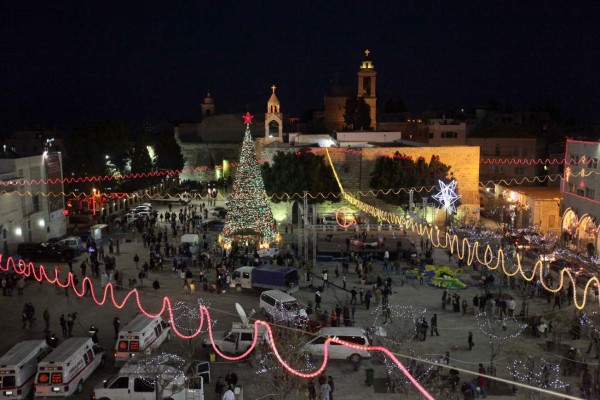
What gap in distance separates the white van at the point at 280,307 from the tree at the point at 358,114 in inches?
1294

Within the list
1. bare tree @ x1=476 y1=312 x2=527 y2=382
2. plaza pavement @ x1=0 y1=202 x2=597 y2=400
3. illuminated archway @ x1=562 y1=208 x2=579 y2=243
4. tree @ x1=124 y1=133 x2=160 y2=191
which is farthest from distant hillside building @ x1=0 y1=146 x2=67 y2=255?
illuminated archway @ x1=562 y1=208 x2=579 y2=243

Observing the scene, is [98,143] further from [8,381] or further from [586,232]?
[8,381]

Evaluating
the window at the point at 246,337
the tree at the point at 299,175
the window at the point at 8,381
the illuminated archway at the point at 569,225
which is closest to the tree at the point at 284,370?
the window at the point at 246,337

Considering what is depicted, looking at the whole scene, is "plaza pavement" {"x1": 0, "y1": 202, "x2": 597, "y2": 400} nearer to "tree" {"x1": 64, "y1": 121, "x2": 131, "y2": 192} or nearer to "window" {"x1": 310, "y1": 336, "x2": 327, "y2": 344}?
"window" {"x1": 310, "y1": 336, "x2": 327, "y2": 344}

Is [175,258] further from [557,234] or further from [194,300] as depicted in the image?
[557,234]

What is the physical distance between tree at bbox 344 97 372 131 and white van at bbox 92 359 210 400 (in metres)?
39.1

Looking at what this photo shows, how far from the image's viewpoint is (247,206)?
26.5 metres

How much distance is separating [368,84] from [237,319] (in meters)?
39.0

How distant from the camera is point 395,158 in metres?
34.2

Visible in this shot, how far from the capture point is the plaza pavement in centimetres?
1342

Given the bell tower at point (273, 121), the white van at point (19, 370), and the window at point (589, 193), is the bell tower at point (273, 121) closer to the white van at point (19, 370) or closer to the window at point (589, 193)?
the window at point (589, 193)

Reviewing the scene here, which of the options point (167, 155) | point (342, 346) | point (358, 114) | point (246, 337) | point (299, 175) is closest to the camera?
point (342, 346)

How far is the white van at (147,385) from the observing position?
11531mm

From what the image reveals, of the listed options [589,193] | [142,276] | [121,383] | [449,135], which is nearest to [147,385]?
[121,383]
